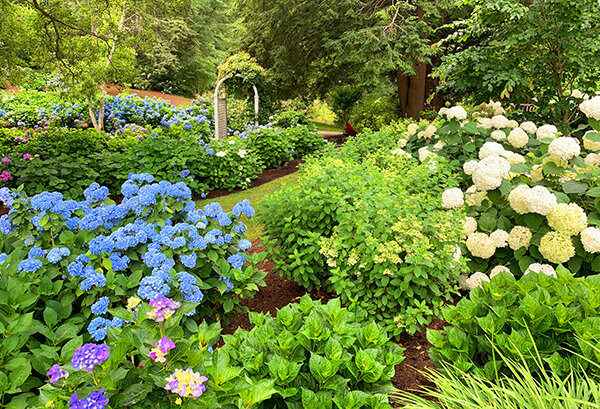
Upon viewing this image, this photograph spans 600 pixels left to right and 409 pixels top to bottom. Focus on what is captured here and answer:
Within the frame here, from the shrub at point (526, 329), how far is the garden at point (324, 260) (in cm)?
1

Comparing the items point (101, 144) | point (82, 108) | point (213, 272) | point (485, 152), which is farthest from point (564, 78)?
point (82, 108)

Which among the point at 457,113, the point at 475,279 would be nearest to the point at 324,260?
the point at 475,279

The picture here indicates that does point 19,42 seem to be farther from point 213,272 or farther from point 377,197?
point 377,197

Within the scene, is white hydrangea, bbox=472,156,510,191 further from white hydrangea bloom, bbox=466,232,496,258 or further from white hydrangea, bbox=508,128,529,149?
white hydrangea, bbox=508,128,529,149

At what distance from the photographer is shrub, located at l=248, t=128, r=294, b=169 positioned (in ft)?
26.7

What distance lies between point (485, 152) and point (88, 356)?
370 centimetres

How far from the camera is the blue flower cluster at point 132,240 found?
1.93m

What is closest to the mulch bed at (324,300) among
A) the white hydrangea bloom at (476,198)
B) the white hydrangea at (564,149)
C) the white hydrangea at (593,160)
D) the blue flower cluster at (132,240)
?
the blue flower cluster at (132,240)

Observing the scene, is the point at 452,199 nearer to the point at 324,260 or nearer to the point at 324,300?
the point at 324,260

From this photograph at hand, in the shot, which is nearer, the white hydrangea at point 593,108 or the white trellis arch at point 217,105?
the white hydrangea at point 593,108

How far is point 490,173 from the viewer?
299 cm

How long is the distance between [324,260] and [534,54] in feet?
13.8

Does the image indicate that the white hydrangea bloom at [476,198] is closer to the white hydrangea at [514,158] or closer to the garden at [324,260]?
the garden at [324,260]

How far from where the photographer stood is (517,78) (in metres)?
4.46
